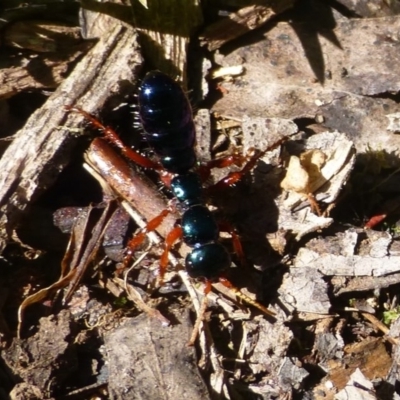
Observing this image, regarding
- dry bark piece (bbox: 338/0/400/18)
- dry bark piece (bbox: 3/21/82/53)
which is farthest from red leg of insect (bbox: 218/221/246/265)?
dry bark piece (bbox: 338/0/400/18)

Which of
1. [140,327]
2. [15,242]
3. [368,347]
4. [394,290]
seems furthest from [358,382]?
[15,242]

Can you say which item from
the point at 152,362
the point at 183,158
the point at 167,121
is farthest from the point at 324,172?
the point at 152,362

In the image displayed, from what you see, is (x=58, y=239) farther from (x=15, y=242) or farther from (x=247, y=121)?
(x=247, y=121)

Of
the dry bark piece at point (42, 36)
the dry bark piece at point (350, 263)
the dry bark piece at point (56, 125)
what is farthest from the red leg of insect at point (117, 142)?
the dry bark piece at point (350, 263)

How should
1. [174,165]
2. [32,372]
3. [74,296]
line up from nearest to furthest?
[32,372] < [74,296] < [174,165]

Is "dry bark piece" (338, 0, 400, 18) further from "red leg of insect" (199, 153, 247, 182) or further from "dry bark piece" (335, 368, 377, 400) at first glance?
"dry bark piece" (335, 368, 377, 400)
